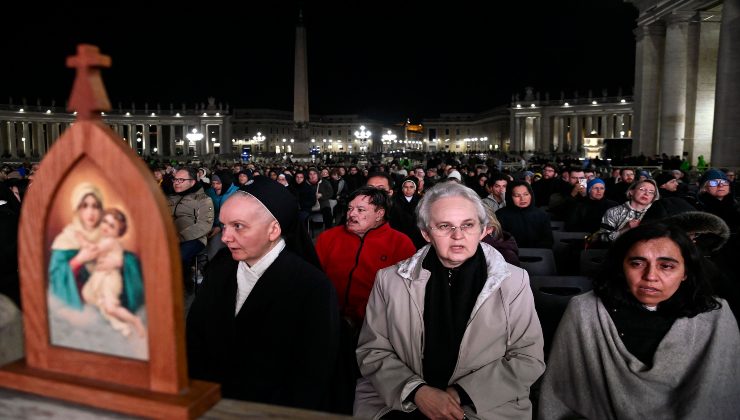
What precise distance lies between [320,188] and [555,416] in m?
12.6

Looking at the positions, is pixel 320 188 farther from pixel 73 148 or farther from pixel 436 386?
pixel 73 148

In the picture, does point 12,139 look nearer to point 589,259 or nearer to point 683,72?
point 683,72

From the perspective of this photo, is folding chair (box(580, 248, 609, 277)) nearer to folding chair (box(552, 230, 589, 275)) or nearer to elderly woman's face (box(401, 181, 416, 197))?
folding chair (box(552, 230, 589, 275))

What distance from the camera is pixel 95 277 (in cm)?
133

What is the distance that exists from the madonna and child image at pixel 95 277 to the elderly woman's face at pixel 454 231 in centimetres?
208

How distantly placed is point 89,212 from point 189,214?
7323mm

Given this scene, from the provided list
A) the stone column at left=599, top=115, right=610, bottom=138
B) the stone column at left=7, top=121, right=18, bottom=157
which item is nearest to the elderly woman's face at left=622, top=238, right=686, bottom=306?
the stone column at left=599, top=115, right=610, bottom=138

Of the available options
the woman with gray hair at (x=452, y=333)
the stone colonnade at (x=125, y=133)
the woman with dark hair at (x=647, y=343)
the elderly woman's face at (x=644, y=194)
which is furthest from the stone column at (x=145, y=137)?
the woman with dark hair at (x=647, y=343)

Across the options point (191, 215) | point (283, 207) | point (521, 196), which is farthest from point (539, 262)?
point (191, 215)

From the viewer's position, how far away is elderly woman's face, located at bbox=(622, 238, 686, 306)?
9.73 feet

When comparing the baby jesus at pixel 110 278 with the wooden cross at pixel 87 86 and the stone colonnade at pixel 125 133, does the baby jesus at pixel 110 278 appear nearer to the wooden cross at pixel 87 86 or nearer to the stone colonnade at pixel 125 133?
the wooden cross at pixel 87 86

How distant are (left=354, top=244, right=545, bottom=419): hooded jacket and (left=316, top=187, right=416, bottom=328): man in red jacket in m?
1.52

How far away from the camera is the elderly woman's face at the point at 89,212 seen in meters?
1.30

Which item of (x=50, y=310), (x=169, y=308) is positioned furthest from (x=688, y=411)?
(x=50, y=310)
